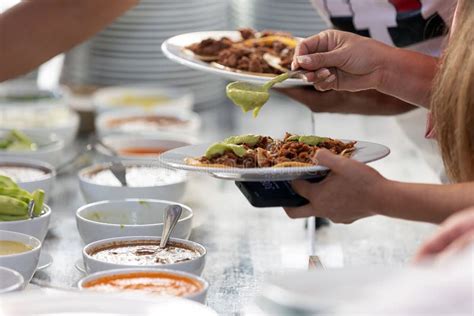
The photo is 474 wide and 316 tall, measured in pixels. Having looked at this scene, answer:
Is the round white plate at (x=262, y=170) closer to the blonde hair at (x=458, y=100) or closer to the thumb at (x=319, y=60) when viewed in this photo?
the blonde hair at (x=458, y=100)

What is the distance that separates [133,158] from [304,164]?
0.97 meters

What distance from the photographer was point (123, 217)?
2.21m

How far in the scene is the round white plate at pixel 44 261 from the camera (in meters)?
2.08

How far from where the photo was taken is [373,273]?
4.07ft

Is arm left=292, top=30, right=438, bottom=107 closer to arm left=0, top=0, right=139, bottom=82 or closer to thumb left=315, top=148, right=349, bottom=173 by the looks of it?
thumb left=315, top=148, right=349, bottom=173

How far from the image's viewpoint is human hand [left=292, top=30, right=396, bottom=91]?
2096 mm

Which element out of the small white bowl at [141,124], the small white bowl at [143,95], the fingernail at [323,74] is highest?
the fingernail at [323,74]

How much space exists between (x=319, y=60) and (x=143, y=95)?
1.60 m

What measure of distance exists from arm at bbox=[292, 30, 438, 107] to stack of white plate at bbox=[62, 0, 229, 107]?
1.62m

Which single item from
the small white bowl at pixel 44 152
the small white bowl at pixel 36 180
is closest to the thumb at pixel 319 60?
the small white bowl at pixel 36 180

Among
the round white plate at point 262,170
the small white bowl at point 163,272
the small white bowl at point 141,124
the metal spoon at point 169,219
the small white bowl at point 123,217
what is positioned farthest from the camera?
the small white bowl at point 141,124

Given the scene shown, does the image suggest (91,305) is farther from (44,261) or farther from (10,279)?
(44,261)

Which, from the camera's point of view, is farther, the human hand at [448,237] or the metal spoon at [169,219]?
the metal spoon at [169,219]

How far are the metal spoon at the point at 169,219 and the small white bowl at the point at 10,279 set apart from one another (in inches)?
13.3
